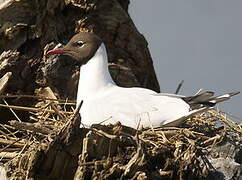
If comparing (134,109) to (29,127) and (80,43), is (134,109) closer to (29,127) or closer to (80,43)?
(29,127)

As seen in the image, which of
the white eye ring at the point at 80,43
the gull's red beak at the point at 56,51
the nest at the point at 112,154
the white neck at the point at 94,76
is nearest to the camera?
the nest at the point at 112,154

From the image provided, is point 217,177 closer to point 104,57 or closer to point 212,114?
point 212,114

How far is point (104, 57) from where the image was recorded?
7.60 metres

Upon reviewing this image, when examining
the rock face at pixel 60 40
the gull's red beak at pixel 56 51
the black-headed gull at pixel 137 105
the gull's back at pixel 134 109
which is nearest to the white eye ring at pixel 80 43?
the gull's red beak at pixel 56 51

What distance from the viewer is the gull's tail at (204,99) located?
6516mm

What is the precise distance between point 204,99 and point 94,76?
121 centimetres

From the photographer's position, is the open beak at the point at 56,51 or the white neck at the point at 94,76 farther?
the open beak at the point at 56,51

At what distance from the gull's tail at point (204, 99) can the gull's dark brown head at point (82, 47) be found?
1.22m

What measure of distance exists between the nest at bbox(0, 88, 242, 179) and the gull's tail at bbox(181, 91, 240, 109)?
0.47 m

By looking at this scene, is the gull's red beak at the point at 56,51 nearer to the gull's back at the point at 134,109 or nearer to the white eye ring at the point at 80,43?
the white eye ring at the point at 80,43

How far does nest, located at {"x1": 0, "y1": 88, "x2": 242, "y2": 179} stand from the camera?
545 cm

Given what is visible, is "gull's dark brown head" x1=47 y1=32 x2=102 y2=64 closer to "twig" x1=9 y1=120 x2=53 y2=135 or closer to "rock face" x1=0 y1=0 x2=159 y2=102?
"rock face" x1=0 y1=0 x2=159 y2=102

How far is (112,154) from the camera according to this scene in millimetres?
5547

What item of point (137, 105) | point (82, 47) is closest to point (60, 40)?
point (82, 47)
